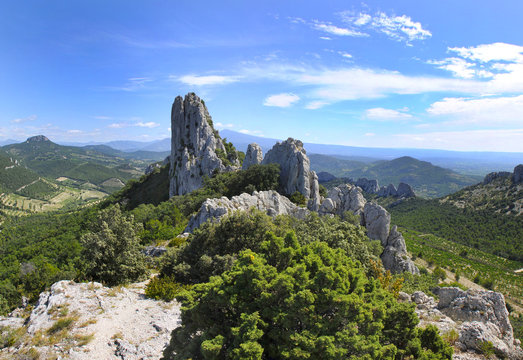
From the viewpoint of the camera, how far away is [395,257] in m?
33.9

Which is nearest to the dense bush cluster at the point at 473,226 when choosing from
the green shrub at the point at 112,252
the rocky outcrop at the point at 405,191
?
the rocky outcrop at the point at 405,191

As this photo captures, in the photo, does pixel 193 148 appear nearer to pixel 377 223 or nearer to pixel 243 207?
pixel 243 207

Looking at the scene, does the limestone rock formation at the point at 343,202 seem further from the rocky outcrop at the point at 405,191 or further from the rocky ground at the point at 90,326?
the rocky outcrop at the point at 405,191

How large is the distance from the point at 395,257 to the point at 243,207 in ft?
70.0

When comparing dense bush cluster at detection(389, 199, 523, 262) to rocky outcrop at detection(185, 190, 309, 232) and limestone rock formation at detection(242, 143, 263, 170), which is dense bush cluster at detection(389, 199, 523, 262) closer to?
limestone rock formation at detection(242, 143, 263, 170)

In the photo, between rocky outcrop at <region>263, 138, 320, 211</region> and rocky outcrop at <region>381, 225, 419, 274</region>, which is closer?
rocky outcrop at <region>381, 225, 419, 274</region>

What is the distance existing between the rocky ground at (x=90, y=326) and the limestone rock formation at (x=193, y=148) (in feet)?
176

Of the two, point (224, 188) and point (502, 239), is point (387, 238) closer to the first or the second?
point (224, 188)

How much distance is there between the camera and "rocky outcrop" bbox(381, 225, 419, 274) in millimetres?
32406

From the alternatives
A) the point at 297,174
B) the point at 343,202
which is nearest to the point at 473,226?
the point at 343,202

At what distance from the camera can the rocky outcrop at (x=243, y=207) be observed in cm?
2797

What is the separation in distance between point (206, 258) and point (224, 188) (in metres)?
35.5

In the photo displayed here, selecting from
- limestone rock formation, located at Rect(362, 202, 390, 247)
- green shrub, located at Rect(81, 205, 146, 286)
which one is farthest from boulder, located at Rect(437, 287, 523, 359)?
green shrub, located at Rect(81, 205, 146, 286)

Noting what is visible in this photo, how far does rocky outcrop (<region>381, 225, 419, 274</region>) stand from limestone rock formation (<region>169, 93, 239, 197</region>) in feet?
141
